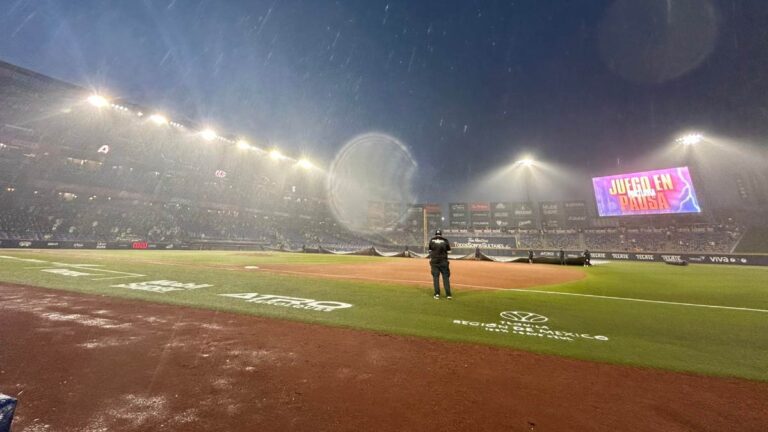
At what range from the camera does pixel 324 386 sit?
322 centimetres

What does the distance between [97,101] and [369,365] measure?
43.8m

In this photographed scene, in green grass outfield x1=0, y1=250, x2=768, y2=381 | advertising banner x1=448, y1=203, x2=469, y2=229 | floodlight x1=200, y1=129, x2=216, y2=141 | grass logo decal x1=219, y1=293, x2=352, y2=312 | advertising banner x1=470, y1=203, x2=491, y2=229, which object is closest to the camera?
green grass outfield x1=0, y1=250, x2=768, y2=381

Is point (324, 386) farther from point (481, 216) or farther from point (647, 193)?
point (481, 216)

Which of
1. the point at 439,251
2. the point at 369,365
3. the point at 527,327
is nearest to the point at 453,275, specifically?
the point at 439,251

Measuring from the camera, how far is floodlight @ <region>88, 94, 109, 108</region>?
3133 cm

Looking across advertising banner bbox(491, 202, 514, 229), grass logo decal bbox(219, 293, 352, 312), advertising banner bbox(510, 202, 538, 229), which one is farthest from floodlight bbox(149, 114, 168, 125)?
advertising banner bbox(510, 202, 538, 229)

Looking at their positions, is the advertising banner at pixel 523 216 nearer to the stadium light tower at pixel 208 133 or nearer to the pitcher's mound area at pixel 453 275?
the pitcher's mound area at pixel 453 275

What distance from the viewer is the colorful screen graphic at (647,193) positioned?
38463 millimetres

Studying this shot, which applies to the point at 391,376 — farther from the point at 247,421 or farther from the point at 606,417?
the point at 606,417

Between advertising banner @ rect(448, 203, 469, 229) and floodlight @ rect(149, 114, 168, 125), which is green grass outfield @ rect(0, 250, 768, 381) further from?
advertising banner @ rect(448, 203, 469, 229)

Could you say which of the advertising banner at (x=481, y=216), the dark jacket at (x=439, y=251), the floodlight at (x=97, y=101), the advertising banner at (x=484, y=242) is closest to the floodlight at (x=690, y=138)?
the advertising banner at (x=484, y=242)

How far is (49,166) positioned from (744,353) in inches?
2226

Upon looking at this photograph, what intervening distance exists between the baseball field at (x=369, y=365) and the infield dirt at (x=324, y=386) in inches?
0.8

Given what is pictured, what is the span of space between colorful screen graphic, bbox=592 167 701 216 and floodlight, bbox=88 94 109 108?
64180 millimetres
